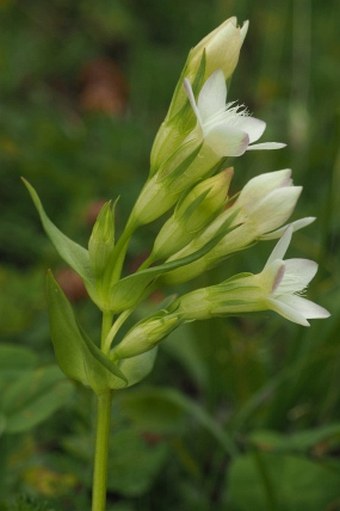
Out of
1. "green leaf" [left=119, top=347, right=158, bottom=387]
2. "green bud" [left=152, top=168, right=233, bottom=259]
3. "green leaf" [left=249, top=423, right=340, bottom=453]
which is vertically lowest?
"green leaf" [left=249, top=423, right=340, bottom=453]

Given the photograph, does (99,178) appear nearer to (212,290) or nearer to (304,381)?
(304,381)

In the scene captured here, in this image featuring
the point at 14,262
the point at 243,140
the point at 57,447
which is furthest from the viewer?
the point at 14,262

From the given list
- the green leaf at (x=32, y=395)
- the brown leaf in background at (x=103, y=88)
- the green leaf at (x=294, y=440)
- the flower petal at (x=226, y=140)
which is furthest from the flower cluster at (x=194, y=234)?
the brown leaf in background at (x=103, y=88)

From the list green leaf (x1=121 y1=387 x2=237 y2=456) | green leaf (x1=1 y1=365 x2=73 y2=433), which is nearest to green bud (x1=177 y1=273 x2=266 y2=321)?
green leaf (x1=1 y1=365 x2=73 y2=433)

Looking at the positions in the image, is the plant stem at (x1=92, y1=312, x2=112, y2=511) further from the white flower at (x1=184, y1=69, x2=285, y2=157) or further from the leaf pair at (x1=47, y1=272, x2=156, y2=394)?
the white flower at (x1=184, y1=69, x2=285, y2=157)

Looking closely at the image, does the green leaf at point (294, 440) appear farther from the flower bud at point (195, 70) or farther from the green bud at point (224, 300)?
the flower bud at point (195, 70)

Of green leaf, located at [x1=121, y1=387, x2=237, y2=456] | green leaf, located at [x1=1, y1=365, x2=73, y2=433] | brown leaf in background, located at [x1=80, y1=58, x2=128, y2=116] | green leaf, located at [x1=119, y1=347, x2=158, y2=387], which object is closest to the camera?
green leaf, located at [x1=119, y1=347, x2=158, y2=387]

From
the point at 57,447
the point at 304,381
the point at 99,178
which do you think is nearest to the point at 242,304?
the point at 304,381
